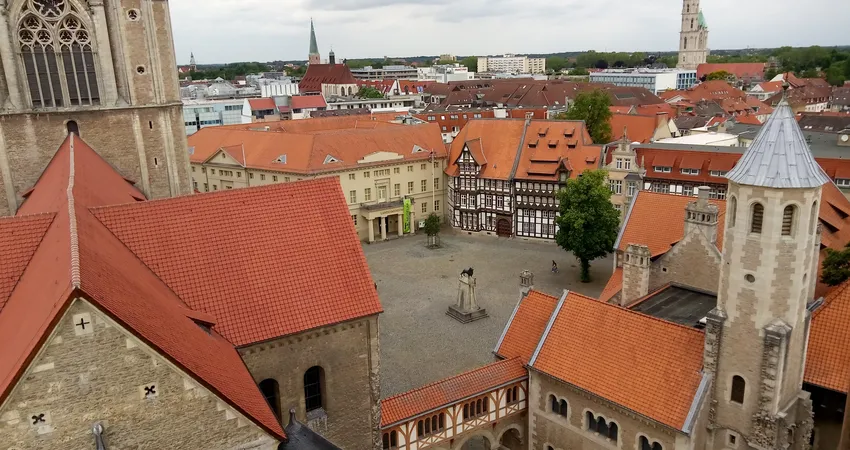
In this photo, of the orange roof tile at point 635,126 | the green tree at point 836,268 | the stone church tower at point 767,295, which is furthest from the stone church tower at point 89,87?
the orange roof tile at point 635,126

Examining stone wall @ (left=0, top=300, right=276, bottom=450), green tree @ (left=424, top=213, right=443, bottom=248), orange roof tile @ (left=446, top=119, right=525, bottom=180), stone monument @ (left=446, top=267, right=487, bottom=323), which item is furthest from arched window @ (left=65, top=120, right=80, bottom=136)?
orange roof tile @ (left=446, top=119, right=525, bottom=180)

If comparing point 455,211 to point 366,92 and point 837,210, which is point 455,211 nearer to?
point 837,210

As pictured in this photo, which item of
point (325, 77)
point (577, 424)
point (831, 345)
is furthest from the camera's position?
point (325, 77)

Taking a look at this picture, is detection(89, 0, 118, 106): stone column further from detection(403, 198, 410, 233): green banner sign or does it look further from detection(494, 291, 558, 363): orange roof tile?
detection(403, 198, 410, 233): green banner sign

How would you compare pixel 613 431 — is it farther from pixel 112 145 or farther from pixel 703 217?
pixel 112 145

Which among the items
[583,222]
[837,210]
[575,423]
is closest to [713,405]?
[575,423]

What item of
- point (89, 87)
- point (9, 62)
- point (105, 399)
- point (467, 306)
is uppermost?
point (9, 62)

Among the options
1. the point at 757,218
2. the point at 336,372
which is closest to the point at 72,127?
the point at 336,372
